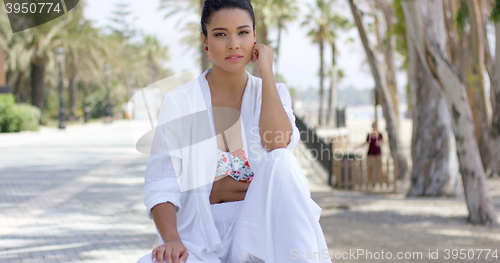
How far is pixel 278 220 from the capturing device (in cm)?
188

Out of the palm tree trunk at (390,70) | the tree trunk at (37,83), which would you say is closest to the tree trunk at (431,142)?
the palm tree trunk at (390,70)

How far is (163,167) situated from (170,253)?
360 millimetres

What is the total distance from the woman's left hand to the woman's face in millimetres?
63

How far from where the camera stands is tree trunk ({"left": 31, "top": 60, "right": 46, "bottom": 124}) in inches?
1141

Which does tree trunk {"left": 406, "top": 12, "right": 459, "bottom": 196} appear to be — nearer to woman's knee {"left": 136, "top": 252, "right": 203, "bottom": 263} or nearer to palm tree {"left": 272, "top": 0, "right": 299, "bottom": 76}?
woman's knee {"left": 136, "top": 252, "right": 203, "bottom": 263}

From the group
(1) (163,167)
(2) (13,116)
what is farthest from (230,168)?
(2) (13,116)

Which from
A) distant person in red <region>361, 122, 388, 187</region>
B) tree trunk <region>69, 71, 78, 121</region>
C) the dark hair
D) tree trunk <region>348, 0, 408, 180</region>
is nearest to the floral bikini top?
the dark hair

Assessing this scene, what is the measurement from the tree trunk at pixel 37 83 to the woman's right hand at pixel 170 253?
96.8 ft

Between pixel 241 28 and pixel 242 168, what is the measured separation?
0.62m

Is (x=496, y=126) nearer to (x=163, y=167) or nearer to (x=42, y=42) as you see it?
(x=163, y=167)

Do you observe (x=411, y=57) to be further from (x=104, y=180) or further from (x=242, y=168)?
(x=242, y=168)

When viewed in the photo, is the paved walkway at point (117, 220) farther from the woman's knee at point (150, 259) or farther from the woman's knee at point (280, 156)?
the woman's knee at point (280, 156)

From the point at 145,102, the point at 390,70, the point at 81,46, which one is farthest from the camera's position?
the point at 81,46

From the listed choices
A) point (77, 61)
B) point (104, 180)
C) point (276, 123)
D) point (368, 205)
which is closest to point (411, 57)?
point (368, 205)
